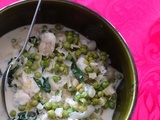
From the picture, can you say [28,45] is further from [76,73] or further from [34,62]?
[76,73]

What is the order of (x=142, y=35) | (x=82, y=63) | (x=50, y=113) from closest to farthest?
(x=50, y=113), (x=82, y=63), (x=142, y=35)

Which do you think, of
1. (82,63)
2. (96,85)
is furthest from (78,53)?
(96,85)

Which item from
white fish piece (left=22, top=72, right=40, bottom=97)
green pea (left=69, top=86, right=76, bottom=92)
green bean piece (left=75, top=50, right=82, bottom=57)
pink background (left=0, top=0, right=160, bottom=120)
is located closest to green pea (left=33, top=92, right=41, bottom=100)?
white fish piece (left=22, top=72, right=40, bottom=97)

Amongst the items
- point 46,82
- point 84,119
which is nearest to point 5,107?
point 46,82

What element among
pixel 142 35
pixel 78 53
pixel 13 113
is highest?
pixel 142 35

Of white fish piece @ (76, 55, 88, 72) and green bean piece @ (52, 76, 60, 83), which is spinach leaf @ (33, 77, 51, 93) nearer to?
green bean piece @ (52, 76, 60, 83)

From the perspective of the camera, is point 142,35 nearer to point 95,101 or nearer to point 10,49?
point 95,101
